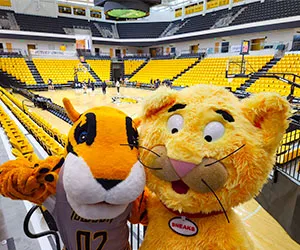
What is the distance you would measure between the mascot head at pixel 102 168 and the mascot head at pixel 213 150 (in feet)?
0.37

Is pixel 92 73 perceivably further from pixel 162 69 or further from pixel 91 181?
pixel 91 181

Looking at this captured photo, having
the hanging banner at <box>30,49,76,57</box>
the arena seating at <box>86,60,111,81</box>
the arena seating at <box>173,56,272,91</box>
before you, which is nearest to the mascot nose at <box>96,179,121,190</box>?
the arena seating at <box>173,56,272,91</box>

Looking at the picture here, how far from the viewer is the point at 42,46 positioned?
2262cm

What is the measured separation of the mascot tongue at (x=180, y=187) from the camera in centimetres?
84

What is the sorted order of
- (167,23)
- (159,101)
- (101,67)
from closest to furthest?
(159,101)
(101,67)
(167,23)

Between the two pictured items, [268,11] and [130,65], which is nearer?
[268,11]

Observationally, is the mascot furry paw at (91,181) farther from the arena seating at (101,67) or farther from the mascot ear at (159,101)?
the arena seating at (101,67)

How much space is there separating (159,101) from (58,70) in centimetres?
2034

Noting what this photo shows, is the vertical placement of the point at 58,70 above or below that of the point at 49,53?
below

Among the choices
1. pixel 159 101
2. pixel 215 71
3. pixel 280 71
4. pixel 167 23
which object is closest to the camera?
pixel 159 101

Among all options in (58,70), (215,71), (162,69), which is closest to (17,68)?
(58,70)

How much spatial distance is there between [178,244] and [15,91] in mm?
17611

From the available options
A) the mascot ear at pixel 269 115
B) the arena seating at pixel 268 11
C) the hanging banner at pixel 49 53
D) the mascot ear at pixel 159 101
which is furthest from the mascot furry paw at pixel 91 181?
the hanging banner at pixel 49 53

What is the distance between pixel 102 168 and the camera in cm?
72
